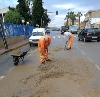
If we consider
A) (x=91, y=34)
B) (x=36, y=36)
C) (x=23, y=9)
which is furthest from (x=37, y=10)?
(x=36, y=36)

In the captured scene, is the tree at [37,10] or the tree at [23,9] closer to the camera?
the tree at [23,9]

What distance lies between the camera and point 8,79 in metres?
8.16

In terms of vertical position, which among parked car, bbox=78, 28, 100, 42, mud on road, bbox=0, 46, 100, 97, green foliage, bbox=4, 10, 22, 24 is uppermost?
green foliage, bbox=4, 10, 22, 24

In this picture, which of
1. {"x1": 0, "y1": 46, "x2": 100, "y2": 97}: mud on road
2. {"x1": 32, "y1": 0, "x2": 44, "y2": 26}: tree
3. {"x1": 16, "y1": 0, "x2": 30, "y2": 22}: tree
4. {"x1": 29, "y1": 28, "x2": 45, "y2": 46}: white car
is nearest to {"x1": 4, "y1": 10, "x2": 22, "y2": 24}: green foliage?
{"x1": 16, "y1": 0, "x2": 30, "y2": 22}: tree

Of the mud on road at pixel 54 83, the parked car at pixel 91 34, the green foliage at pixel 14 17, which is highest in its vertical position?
the green foliage at pixel 14 17

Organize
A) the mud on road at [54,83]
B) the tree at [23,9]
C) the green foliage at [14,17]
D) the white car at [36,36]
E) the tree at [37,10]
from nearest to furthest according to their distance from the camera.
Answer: the mud on road at [54,83]
the white car at [36,36]
the green foliage at [14,17]
the tree at [23,9]
the tree at [37,10]

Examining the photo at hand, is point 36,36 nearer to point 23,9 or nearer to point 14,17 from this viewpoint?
point 14,17

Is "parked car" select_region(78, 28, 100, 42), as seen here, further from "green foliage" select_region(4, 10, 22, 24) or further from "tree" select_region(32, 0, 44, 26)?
"tree" select_region(32, 0, 44, 26)

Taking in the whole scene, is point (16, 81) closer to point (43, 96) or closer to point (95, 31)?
point (43, 96)

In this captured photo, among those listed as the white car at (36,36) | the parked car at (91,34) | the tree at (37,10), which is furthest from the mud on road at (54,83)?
the tree at (37,10)

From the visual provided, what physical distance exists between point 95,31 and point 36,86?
2242cm

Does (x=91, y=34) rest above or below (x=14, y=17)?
below

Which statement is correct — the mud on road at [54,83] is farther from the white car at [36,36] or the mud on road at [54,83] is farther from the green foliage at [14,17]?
the green foliage at [14,17]

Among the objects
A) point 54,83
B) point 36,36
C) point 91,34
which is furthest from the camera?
point 91,34
